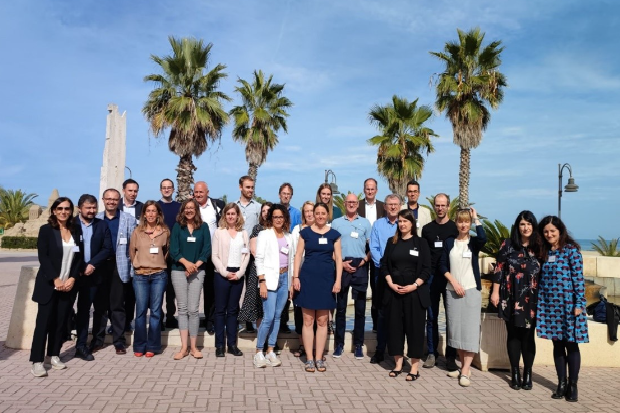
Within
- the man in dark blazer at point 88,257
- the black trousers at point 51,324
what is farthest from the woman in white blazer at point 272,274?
the black trousers at point 51,324

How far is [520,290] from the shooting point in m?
5.20

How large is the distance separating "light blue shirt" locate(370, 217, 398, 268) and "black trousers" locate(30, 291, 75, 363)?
12.5ft

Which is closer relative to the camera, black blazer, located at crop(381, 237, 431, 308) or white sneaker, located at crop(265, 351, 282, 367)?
black blazer, located at crop(381, 237, 431, 308)

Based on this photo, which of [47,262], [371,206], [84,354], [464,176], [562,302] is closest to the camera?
[562,302]

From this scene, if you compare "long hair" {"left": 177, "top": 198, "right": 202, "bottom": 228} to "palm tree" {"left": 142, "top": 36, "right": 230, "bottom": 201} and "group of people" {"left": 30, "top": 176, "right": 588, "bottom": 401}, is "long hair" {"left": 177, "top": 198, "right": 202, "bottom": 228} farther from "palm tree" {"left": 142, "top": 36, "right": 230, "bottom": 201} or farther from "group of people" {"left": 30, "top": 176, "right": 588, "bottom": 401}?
"palm tree" {"left": 142, "top": 36, "right": 230, "bottom": 201}

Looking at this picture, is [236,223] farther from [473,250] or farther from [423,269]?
[473,250]

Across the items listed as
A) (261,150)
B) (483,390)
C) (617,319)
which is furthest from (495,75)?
(483,390)

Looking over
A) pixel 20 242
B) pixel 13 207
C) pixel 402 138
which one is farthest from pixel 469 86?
pixel 13 207

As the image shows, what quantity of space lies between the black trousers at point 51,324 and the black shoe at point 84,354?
39 cm

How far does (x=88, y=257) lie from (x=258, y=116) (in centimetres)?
1952

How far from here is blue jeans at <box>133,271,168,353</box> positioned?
6008 millimetres

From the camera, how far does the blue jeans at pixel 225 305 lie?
19.8 ft

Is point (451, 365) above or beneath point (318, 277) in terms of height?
beneath

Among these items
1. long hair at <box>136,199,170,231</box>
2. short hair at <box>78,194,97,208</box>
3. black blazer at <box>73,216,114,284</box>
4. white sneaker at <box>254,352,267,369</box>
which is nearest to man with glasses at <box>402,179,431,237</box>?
white sneaker at <box>254,352,267,369</box>
